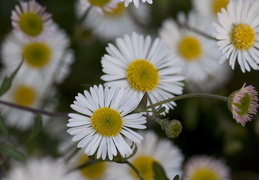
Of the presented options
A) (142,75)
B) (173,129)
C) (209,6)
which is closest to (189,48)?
(209,6)

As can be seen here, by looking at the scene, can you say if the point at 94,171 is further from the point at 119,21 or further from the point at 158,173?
the point at 119,21

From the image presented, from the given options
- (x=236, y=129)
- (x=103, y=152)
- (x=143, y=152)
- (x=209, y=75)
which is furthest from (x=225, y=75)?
(x=103, y=152)

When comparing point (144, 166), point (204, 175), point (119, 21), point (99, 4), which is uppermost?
point (119, 21)

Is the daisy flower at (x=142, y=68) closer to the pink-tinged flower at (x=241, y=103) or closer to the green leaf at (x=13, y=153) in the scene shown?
the pink-tinged flower at (x=241, y=103)

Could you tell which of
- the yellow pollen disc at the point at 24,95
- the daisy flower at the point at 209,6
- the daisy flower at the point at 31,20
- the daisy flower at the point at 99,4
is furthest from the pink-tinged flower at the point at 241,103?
the yellow pollen disc at the point at 24,95

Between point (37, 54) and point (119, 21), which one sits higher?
point (119, 21)
